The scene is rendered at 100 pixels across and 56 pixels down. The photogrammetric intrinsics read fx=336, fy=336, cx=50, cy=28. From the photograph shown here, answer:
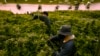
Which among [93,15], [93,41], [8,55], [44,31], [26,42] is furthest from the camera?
[93,15]

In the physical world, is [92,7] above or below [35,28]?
below

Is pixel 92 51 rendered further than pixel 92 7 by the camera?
No

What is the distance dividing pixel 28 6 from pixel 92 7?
26.6 ft

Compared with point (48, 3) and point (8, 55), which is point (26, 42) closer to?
point (8, 55)

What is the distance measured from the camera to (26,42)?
11.6m

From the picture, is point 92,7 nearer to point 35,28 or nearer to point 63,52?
point 35,28

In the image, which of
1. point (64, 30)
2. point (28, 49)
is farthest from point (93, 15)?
point (64, 30)

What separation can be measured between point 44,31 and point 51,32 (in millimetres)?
394

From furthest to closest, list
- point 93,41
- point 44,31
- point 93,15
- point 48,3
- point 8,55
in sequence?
point 48,3 < point 93,15 < point 44,31 < point 93,41 < point 8,55

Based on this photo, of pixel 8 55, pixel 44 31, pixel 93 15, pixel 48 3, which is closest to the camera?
pixel 8 55

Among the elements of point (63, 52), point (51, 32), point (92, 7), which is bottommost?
point (92, 7)

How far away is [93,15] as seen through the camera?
2789cm

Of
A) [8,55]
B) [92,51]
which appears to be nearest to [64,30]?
[8,55]

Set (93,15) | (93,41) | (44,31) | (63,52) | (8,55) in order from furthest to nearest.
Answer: (93,15)
(44,31)
(93,41)
(8,55)
(63,52)
